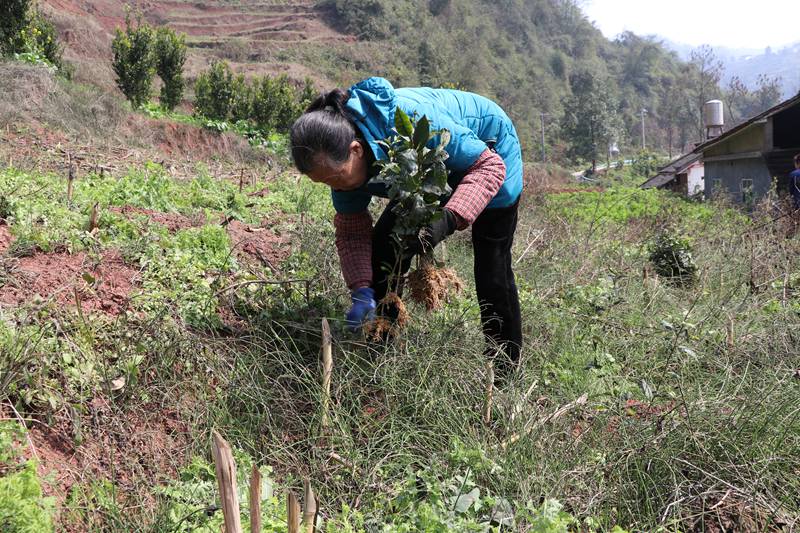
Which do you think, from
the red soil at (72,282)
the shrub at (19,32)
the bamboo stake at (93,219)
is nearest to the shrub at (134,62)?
the shrub at (19,32)

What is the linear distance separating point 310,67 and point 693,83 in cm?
5500

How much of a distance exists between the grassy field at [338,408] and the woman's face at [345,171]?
1.95 feet

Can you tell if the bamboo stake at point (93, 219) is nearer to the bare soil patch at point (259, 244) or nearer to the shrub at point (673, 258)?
the bare soil patch at point (259, 244)

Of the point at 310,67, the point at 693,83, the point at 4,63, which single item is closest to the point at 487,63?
the point at 310,67

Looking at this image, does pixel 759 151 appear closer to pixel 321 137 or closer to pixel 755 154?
pixel 755 154

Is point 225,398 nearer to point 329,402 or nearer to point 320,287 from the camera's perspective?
point 329,402

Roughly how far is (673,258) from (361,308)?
3.64m

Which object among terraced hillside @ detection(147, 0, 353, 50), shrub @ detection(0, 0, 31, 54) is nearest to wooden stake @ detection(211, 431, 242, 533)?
shrub @ detection(0, 0, 31, 54)

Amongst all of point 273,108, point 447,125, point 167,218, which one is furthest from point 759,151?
point 447,125

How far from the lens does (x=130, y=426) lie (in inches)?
78.8

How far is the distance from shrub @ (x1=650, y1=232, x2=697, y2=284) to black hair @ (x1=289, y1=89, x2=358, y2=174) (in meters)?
3.72

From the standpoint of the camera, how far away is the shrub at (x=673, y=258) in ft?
16.6

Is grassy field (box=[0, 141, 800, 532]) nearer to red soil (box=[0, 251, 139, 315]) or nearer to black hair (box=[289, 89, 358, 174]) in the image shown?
red soil (box=[0, 251, 139, 315])

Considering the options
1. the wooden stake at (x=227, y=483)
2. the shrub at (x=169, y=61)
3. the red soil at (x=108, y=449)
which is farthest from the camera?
the shrub at (x=169, y=61)
